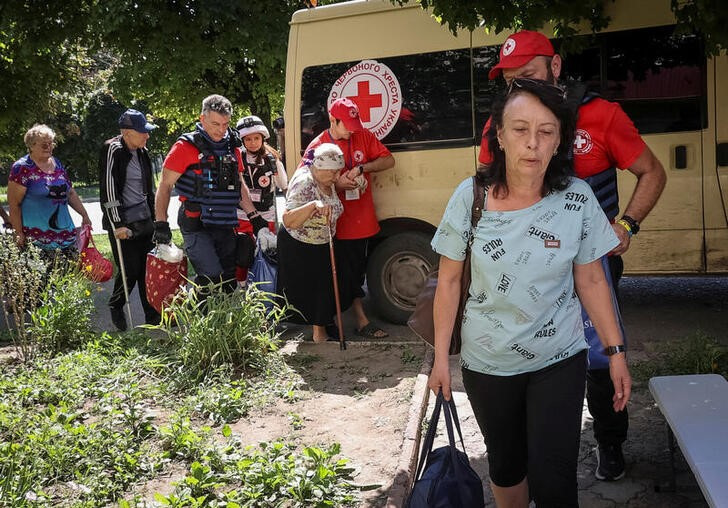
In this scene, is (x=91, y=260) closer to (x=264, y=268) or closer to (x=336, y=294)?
(x=264, y=268)

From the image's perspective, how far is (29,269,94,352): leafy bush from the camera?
600 cm

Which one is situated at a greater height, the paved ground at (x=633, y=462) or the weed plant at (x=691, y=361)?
the weed plant at (x=691, y=361)

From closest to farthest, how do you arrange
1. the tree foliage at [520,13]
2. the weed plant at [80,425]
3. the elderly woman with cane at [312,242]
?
the weed plant at [80,425] < the tree foliage at [520,13] < the elderly woman with cane at [312,242]

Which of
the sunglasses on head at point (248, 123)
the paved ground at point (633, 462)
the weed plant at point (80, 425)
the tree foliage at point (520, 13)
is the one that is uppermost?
the tree foliage at point (520, 13)

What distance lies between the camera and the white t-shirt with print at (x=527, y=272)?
2641mm

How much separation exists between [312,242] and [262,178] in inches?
68.0

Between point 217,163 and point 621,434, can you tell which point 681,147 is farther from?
point 217,163

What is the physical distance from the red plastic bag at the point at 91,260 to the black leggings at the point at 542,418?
502 centimetres

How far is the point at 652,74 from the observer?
588 centimetres

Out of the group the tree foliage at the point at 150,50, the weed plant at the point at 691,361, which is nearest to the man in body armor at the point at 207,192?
the tree foliage at the point at 150,50

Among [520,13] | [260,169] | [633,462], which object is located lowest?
[633,462]

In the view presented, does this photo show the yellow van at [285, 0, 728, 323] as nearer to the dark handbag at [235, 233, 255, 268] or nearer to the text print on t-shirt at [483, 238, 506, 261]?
the dark handbag at [235, 233, 255, 268]

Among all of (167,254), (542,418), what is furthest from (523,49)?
(167,254)

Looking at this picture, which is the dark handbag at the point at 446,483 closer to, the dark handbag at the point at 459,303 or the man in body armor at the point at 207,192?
the dark handbag at the point at 459,303
